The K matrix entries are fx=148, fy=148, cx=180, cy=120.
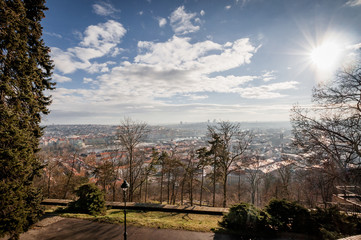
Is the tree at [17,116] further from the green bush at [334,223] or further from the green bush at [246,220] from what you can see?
the green bush at [334,223]

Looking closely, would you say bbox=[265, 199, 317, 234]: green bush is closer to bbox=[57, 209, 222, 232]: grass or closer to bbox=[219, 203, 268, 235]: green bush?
bbox=[219, 203, 268, 235]: green bush

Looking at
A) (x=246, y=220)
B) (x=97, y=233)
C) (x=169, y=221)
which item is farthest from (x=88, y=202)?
(x=246, y=220)

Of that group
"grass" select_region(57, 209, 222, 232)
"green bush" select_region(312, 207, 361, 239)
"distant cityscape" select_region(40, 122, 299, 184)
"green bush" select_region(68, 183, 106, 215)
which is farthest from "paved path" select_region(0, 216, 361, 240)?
"distant cityscape" select_region(40, 122, 299, 184)

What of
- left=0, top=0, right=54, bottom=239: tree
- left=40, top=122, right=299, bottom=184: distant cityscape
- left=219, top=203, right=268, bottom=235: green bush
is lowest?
left=40, top=122, right=299, bottom=184: distant cityscape

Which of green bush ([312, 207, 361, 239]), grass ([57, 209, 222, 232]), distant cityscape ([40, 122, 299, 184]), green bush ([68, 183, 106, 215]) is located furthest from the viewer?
distant cityscape ([40, 122, 299, 184])

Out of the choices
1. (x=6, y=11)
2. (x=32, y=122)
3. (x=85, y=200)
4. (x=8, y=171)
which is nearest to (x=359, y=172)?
(x=85, y=200)

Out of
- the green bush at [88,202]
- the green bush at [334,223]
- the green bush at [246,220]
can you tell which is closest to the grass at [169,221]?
the green bush at [88,202]

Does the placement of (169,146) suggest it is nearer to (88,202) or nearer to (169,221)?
(88,202)
